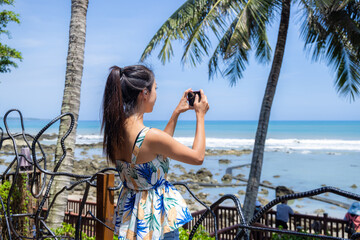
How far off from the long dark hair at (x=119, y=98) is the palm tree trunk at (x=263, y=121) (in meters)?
6.01

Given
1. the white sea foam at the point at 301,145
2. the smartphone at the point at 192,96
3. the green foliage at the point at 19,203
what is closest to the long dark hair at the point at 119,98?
the smartphone at the point at 192,96

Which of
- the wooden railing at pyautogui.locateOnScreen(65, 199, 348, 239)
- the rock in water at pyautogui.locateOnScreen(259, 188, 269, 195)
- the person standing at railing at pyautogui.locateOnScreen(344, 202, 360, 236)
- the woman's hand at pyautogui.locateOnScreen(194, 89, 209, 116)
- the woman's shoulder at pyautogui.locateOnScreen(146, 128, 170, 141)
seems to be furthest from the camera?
the rock in water at pyautogui.locateOnScreen(259, 188, 269, 195)

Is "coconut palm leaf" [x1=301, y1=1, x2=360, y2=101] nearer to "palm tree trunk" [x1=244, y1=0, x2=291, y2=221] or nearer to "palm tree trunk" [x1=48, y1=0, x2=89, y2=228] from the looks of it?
"palm tree trunk" [x1=244, y1=0, x2=291, y2=221]

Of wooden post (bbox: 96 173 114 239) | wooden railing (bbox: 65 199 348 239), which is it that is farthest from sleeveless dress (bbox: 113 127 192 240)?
wooden railing (bbox: 65 199 348 239)

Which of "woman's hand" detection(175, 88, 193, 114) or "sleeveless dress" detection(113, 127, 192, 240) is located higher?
"woman's hand" detection(175, 88, 193, 114)

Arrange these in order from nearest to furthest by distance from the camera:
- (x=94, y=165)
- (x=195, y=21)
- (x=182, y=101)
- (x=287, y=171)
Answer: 1. (x=182, y=101)
2. (x=195, y=21)
3. (x=94, y=165)
4. (x=287, y=171)

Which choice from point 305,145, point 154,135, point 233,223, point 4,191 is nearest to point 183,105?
point 154,135

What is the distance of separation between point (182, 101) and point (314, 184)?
23.0m

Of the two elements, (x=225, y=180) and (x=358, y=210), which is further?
(x=225, y=180)

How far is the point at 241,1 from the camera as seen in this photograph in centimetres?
812

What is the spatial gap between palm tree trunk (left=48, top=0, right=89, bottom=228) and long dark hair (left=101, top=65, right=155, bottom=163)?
2.44m

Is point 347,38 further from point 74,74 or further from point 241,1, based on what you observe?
point 74,74

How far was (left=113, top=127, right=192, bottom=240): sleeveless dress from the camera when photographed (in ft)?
5.58

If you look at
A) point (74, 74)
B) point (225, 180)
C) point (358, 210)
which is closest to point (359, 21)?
point (358, 210)
